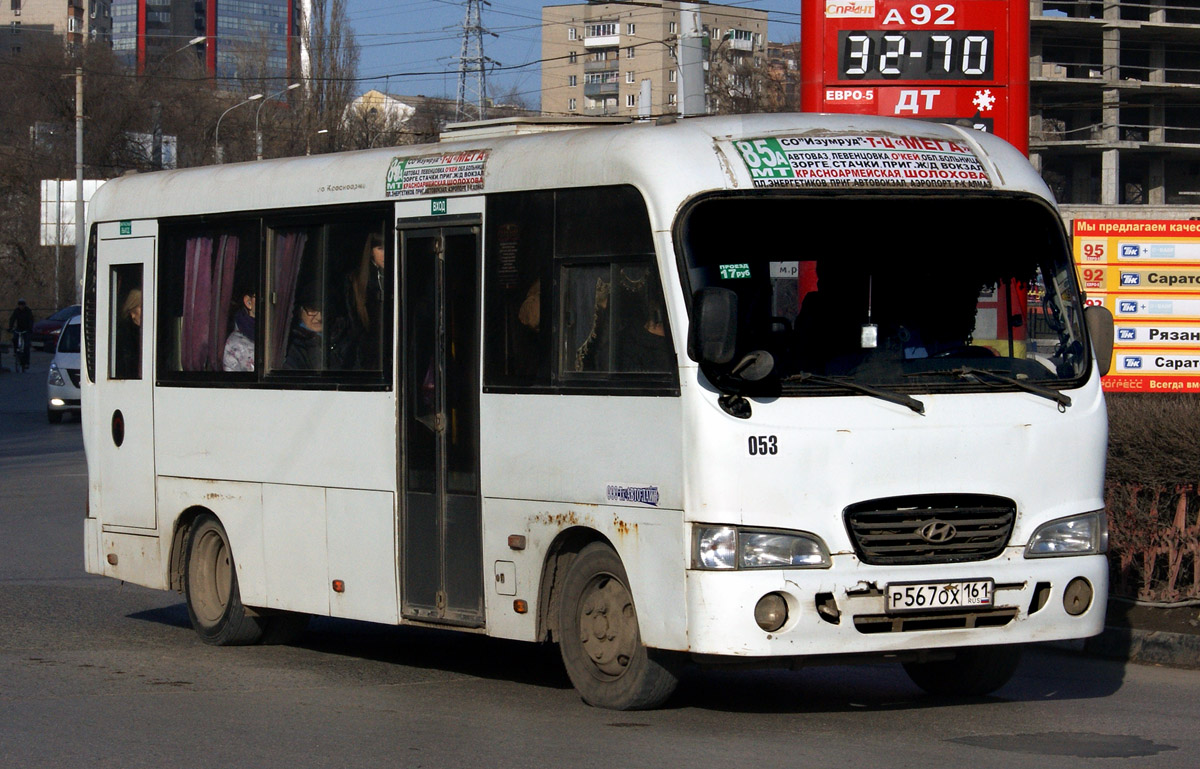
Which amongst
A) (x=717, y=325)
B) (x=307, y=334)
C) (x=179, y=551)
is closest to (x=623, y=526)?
(x=717, y=325)

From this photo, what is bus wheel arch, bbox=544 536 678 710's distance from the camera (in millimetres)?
7723

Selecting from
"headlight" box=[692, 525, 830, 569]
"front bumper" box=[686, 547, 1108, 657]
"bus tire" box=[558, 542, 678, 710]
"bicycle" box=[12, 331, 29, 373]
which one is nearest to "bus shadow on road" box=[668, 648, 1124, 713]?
"bus tire" box=[558, 542, 678, 710]

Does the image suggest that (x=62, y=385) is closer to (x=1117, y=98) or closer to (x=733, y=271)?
(x=733, y=271)

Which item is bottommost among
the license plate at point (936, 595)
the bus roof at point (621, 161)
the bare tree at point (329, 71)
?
the license plate at point (936, 595)

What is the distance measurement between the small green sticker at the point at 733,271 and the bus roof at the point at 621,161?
330mm

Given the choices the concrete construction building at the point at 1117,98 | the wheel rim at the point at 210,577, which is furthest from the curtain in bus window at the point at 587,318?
the concrete construction building at the point at 1117,98

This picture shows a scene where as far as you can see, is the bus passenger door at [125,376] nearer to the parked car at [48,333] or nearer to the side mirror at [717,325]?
the side mirror at [717,325]

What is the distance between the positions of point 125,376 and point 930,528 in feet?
19.6

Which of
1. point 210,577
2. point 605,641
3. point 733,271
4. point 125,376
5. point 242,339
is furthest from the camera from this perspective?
point 125,376

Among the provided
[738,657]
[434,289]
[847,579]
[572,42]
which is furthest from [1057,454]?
[572,42]

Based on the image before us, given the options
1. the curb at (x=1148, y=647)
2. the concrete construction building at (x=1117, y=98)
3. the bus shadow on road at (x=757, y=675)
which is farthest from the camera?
the concrete construction building at (x=1117, y=98)

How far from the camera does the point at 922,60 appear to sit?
53.5 feet

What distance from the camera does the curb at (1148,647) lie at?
9570 mm

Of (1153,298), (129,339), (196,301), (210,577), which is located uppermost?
(1153,298)
